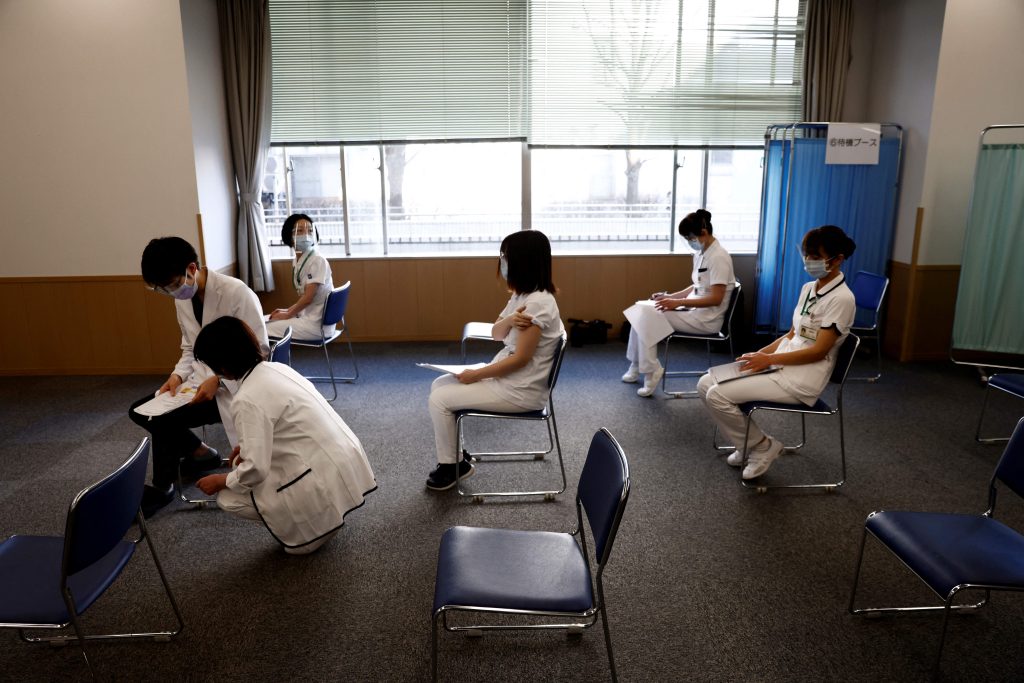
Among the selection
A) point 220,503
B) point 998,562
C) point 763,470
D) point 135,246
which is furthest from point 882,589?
point 135,246

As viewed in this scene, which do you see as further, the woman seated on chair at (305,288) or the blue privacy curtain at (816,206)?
the blue privacy curtain at (816,206)

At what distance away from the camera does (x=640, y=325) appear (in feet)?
16.1

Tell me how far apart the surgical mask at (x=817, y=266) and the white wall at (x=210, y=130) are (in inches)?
160

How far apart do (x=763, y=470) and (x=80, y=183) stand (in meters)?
4.86

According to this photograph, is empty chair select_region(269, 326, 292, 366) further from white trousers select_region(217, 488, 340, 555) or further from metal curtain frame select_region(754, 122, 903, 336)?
metal curtain frame select_region(754, 122, 903, 336)

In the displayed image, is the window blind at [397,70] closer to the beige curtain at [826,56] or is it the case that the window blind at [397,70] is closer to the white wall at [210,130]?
the white wall at [210,130]

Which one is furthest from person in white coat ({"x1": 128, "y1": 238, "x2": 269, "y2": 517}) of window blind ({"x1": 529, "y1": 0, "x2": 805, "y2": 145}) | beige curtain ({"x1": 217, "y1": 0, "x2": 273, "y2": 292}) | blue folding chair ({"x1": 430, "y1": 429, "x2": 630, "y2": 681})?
window blind ({"x1": 529, "y1": 0, "x2": 805, "y2": 145})

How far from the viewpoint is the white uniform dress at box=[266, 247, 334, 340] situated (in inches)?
187

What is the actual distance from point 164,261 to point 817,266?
294 centimetres

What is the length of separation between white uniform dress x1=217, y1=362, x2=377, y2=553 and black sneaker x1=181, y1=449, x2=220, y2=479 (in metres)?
1.07

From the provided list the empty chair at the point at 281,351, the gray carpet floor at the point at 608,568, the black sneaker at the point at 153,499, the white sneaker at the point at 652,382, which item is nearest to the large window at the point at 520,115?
the white sneaker at the point at 652,382

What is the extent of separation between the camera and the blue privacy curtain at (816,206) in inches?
221

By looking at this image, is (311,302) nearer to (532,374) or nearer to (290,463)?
(532,374)

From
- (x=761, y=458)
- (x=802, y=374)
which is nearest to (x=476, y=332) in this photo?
(x=761, y=458)
